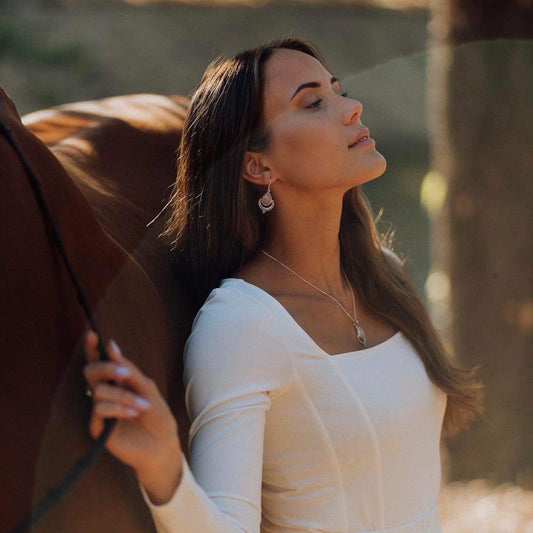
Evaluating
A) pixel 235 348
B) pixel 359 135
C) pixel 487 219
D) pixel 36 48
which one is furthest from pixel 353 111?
pixel 36 48

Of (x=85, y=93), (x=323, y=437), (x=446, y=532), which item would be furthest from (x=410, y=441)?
(x=85, y=93)

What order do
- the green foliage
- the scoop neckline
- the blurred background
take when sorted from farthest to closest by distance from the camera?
the green foliage < the blurred background < the scoop neckline

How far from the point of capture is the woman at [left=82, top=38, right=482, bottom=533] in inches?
57.9

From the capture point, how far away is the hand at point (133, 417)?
1.05 m

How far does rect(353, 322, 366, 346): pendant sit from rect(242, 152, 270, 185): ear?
0.32 metres

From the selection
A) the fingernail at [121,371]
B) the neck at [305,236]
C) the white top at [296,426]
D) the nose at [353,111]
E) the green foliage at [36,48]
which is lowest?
the green foliage at [36,48]

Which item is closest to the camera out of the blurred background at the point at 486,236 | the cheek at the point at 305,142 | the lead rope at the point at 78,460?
the lead rope at the point at 78,460

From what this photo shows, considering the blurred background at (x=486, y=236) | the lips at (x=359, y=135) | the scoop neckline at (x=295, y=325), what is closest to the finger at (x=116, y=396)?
the scoop neckline at (x=295, y=325)

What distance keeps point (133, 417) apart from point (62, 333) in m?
0.16

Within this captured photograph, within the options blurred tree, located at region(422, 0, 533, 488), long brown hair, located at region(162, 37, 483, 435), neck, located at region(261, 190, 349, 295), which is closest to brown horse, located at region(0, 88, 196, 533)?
long brown hair, located at region(162, 37, 483, 435)

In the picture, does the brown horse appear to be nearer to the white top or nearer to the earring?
the white top

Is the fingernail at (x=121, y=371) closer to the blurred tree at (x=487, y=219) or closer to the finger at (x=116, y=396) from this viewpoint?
the finger at (x=116, y=396)

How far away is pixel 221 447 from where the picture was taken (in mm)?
1401

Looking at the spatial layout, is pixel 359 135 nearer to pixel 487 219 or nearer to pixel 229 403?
pixel 229 403
